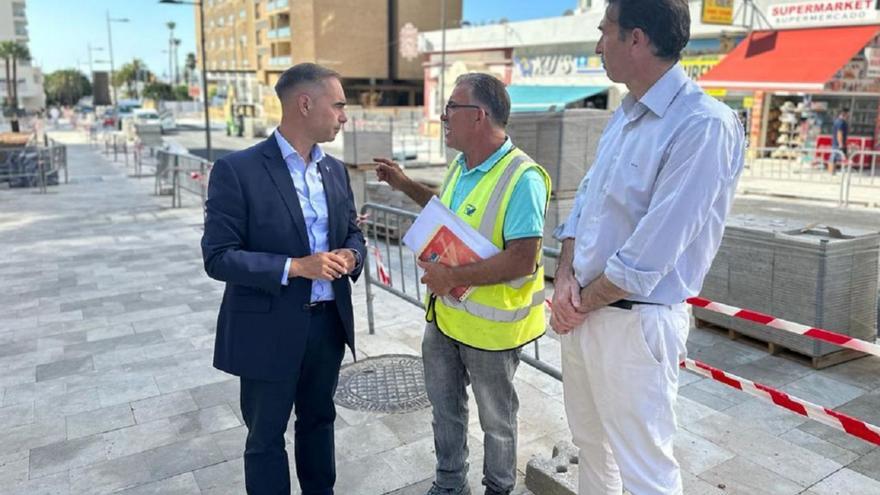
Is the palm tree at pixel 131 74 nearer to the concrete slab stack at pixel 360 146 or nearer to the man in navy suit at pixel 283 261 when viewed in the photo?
the concrete slab stack at pixel 360 146

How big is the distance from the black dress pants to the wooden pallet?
3.85m

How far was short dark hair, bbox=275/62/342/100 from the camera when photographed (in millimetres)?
2520

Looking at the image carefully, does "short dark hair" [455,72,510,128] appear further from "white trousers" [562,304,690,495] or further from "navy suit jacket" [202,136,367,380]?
"white trousers" [562,304,690,495]

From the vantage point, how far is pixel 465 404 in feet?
10.0

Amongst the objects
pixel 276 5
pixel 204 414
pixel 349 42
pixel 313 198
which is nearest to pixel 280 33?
pixel 276 5

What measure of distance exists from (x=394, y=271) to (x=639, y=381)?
638 cm

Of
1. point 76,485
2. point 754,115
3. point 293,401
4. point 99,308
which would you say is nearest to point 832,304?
point 293,401

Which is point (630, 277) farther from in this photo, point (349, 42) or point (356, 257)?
point (349, 42)

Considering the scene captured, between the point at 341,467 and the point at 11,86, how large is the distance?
63.7 metres

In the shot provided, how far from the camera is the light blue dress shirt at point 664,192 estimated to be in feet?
6.13

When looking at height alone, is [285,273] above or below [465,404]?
above

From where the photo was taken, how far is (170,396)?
443 centimetres

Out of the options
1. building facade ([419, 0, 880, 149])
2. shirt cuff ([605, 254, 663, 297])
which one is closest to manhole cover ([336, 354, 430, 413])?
shirt cuff ([605, 254, 663, 297])

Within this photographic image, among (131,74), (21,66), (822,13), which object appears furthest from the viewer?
(131,74)
